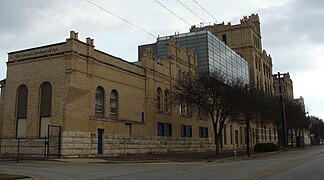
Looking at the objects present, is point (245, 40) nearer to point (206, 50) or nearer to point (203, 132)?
point (206, 50)

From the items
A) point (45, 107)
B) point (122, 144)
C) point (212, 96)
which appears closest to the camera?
point (45, 107)

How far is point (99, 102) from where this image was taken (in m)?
36.3

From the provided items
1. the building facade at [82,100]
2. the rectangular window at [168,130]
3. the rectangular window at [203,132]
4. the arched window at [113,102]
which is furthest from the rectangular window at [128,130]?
the rectangular window at [203,132]

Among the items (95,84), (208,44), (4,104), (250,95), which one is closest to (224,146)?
(208,44)

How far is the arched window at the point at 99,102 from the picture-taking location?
118ft

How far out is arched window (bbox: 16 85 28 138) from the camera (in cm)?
3428

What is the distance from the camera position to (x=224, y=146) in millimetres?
61000

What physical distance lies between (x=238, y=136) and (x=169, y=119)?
25132mm

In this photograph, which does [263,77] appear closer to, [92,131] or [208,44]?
[208,44]

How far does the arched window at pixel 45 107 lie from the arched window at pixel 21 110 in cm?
191

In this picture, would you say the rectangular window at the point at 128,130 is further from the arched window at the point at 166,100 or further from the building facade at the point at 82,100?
the arched window at the point at 166,100

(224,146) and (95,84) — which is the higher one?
(95,84)

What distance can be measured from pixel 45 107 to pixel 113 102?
23.4 ft

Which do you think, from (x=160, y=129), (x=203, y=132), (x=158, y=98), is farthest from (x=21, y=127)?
(x=203, y=132)
